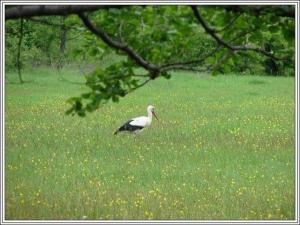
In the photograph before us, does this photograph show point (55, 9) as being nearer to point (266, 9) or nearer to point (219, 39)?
point (219, 39)

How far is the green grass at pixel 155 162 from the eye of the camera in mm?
7836

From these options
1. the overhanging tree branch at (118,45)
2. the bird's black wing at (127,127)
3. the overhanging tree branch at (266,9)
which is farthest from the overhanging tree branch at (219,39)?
the bird's black wing at (127,127)

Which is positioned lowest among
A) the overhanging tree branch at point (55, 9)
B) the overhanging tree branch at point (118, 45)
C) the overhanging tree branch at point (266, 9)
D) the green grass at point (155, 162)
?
the green grass at point (155, 162)

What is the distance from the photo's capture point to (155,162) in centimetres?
1085

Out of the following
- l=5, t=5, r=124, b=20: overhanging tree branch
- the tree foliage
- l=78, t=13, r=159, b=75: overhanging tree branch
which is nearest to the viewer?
l=5, t=5, r=124, b=20: overhanging tree branch

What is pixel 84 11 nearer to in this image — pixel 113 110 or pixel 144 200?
pixel 144 200

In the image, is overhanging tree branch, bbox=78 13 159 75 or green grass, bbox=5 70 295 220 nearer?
overhanging tree branch, bbox=78 13 159 75

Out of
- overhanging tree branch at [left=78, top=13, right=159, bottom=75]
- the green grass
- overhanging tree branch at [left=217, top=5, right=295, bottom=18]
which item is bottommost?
the green grass

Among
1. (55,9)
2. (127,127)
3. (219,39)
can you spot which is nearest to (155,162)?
(127,127)

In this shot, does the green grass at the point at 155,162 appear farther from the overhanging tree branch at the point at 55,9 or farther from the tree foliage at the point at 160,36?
the overhanging tree branch at the point at 55,9

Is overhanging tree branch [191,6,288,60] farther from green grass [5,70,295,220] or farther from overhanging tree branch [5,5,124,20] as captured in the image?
green grass [5,70,295,220]

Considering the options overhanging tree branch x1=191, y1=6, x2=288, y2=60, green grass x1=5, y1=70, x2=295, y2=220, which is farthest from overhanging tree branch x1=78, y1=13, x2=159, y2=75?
green grass x1=5, y1=70, x2=295, y2=220

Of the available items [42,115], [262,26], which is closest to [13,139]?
[42,115]

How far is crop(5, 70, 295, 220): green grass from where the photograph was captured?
25.7ft
